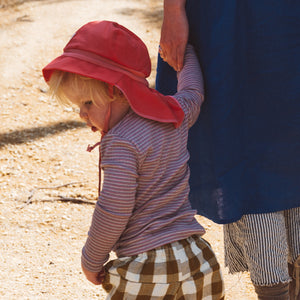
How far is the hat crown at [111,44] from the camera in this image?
5.78 feet

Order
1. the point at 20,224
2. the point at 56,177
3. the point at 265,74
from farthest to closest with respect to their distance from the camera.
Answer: the point at 56,177, the point at 20,224, the point at 265,74

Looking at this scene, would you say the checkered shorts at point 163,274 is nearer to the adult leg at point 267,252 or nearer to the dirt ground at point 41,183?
the adult leg at point 267,252

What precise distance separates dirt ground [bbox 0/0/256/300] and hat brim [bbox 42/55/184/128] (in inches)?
51.6

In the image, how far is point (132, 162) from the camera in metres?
1.73

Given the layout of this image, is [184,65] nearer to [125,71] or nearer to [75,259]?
[125,71]

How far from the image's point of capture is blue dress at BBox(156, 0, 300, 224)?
1.98 m

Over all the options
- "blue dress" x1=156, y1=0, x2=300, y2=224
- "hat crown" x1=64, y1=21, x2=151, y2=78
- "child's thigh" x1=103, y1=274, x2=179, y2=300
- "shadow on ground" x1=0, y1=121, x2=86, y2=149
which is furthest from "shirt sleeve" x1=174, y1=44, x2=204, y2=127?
"shadow on ground" x1=0, y1=121, x2=86, y2=149

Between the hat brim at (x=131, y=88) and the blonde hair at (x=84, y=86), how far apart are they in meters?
0.04

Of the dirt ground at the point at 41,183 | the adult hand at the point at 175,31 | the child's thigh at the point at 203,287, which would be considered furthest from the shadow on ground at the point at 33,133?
the child's thigh at the point at 203,287

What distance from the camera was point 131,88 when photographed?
179 cm

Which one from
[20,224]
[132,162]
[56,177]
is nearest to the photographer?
[132,162]

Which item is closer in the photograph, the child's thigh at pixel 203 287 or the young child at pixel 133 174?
the young child at pixel 133 174

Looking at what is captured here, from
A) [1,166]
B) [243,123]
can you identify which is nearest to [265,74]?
[243,123]

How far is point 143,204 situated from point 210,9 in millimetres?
721
